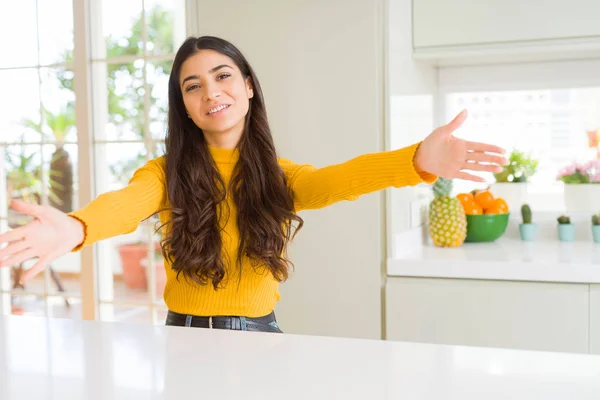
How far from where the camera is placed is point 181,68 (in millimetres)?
1489

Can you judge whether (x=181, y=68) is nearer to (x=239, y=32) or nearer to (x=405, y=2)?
(x=239, y=32)

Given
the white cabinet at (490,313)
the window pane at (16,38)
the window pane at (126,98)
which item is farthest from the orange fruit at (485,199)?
the window pane at (126,98)

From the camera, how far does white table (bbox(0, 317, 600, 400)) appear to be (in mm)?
791

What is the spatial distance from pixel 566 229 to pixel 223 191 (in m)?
1.64

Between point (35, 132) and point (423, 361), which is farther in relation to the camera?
point (35, 132)

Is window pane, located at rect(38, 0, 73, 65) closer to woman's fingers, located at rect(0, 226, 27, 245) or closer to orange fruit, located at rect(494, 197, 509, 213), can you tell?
orange fruit, located at rect(494, 197, 509, 213)

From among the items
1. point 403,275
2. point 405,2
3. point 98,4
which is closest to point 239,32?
point 405,2

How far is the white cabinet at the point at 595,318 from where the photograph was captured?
1954mm

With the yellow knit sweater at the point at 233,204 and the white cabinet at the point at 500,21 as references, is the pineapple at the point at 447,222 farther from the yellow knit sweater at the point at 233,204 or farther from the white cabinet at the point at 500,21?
the yellow knit sweater at the point at 233,204

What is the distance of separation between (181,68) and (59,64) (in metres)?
1.52

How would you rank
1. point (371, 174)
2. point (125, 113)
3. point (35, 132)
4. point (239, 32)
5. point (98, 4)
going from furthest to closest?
1. point (125, 113)
2. point (35, 132)
3. point (98, 4)
4. point (239, 32)
5. point (371, 174)

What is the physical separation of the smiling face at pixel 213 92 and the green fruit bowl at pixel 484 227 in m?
1.31

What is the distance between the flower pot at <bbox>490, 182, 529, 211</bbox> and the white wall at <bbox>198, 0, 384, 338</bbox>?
850mm

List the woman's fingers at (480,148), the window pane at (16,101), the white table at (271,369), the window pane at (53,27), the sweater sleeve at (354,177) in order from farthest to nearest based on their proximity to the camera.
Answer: the window pane at (16,101)
the window pane at (53,27)
the sweater sleeve at (354,177)
the woman's fingers at (480,148)
the white table at (271,369)
